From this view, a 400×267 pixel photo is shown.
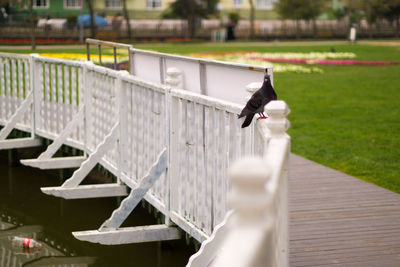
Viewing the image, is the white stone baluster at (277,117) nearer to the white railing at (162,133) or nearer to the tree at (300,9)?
the white railing at (162,133)

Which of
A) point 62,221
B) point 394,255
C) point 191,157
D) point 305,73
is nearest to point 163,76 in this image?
point 191,157

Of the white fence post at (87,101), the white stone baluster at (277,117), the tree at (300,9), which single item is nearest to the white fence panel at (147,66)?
the white fence post at (87,101)

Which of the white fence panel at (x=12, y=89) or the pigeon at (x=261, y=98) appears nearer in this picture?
the pigeon at (x=261, y=98)

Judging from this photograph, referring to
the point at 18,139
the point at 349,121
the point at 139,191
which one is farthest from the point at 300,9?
the point at 139,191

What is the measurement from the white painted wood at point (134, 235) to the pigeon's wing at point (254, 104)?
97.2 inches

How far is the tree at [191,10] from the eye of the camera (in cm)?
6606

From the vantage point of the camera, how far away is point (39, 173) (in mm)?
11477

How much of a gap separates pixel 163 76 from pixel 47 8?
6840cm

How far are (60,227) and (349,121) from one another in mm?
7817

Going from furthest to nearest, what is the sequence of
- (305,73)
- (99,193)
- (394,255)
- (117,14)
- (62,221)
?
(117,14) < (305,73) < (62,221) < (99,193) < (394,255)

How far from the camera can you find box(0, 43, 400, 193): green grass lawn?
1037cm

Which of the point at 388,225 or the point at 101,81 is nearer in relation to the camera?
the point at 388,225

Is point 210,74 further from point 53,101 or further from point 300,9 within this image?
point 300,9

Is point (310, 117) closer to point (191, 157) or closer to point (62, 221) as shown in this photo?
point (62, 221)
